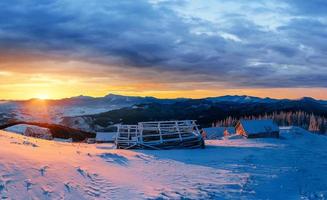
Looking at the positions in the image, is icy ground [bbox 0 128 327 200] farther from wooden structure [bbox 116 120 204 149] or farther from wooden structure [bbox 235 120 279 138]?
wooden structure [bbox 235 120 279 138]

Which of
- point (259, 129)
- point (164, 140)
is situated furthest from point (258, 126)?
point (164, 140)

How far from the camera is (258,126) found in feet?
166

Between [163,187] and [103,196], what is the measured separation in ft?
9.15

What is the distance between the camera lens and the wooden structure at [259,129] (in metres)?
49.2

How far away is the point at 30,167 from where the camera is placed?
1552 cm

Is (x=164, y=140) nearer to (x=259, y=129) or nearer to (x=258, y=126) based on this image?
(x=259, y=129)

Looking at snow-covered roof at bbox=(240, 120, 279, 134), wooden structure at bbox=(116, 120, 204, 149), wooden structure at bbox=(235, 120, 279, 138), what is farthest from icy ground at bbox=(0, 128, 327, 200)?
snow-covered roof at bbox=(240, 120, 279, 134)

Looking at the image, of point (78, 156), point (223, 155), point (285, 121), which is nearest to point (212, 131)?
point (285, 121)

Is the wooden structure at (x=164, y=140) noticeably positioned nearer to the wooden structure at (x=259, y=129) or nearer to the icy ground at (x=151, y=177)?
the icy ground at (x=151, y=177)

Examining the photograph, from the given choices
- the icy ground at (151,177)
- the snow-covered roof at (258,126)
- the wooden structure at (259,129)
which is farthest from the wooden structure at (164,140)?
the snow-covered roof at (258,126)

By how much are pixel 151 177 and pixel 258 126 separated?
1344 inches

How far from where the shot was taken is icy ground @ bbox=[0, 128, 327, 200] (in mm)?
Result: 14250

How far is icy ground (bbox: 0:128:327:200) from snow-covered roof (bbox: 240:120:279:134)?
2351 centimetres

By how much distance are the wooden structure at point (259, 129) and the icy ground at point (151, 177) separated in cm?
2313
